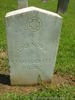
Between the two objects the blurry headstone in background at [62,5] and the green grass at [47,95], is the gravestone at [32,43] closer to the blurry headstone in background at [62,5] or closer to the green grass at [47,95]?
the green grass at [47,95]

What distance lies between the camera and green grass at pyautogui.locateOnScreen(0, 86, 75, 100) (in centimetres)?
404

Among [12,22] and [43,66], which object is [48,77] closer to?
[43,66]

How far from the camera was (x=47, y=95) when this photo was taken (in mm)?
4156

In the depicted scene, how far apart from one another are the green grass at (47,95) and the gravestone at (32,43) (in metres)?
0.31

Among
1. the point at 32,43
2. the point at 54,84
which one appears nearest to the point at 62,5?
the point at 54,84

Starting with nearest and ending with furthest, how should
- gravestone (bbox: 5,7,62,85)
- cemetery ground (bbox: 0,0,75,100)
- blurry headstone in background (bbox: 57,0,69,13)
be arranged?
gravestone (bbox: 5,7,62,85) < cemetery ground (bbox: 0,0,75,100) < blurry headstone in background (bbox: 57,0,69,13)

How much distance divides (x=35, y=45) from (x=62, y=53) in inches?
A: 83.6

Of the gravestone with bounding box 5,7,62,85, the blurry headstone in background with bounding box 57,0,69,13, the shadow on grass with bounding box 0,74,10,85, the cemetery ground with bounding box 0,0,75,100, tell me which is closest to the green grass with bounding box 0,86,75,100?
the cemetery ground with bounding box 0,0,75,100

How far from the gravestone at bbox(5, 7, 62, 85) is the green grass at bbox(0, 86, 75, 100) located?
1.03 ft

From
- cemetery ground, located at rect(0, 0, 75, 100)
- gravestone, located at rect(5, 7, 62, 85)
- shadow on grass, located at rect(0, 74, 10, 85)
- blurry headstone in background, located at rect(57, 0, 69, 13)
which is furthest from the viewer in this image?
blurry headstone in background, located at rect(57, 0, 69, 13)

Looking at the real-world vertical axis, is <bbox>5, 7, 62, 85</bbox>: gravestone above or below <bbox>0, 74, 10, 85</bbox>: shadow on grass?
above

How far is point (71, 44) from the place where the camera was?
688 cm

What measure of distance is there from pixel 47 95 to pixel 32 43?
2.99ft

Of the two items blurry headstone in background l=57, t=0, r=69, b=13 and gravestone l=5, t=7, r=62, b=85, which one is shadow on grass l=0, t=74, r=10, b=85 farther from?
blurry headstone in background l=57, t=0, r=69, b=13
